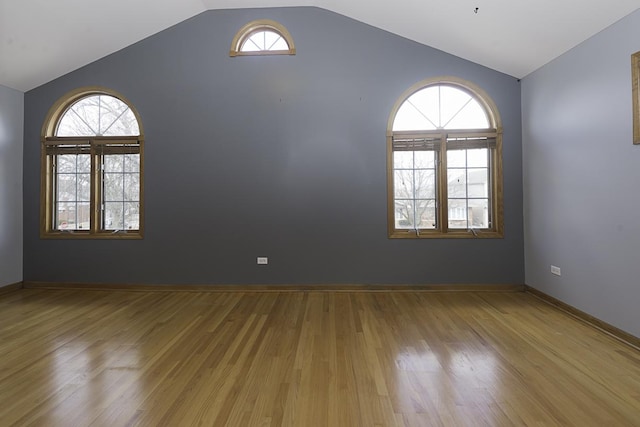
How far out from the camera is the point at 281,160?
426 centimetres

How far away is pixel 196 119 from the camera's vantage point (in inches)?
170

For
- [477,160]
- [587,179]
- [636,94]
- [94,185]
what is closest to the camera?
[636,94]

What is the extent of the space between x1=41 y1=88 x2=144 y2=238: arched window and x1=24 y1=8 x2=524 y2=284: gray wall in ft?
0.73

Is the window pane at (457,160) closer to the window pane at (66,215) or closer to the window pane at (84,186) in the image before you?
the window pane at (84,186)

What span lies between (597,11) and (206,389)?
419 centimetres

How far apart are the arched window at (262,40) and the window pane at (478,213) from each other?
310cm

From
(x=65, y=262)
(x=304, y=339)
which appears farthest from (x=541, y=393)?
(x=65, y=262)

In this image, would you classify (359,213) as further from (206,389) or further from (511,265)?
(206,389)

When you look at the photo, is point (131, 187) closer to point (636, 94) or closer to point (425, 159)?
point (425, 159)

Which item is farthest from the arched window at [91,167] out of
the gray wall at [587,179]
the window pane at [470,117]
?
the gray wall at [587,179]

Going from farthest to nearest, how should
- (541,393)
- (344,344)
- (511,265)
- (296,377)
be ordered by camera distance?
(511,265)
(344,344)
(296,377)
(541,393)

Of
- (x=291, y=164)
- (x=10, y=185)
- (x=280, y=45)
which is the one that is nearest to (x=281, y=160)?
(x=291, y=164)

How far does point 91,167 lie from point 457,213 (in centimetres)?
499

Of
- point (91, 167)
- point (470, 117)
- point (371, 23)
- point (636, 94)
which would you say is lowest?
point (91, 167)
